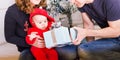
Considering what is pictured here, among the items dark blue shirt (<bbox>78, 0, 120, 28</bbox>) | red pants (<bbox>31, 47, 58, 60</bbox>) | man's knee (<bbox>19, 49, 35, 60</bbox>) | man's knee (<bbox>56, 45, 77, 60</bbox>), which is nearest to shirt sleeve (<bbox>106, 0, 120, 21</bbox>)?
dark blue shirt (<bbox>78, 0, 120, 28</bbox>)

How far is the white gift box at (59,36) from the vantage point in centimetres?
148

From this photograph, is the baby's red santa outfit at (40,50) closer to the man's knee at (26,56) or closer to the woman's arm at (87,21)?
the man's knee at (26,56)

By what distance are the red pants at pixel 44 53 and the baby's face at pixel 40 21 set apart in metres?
0.14

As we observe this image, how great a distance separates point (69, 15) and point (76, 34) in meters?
0.87

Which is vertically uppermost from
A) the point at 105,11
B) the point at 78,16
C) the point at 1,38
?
the point at 105,11

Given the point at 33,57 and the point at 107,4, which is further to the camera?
the point at 33,57

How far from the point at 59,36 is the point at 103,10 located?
0.31m

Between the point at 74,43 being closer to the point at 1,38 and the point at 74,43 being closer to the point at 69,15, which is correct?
the point at 69,15

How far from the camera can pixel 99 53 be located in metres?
1.47

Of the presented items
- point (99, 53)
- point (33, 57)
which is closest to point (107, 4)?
point (99, 53)

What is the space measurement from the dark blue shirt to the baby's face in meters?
0.27

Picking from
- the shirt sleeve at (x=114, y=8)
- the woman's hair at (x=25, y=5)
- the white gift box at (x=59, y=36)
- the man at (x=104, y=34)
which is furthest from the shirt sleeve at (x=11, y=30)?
the shirt sleeve at (x=114, y=8)

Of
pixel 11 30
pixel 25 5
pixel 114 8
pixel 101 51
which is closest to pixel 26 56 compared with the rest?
pixel 11 30

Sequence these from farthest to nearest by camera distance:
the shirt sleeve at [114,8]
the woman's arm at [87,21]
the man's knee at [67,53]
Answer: the woman's arm at [87,21], the man's knee at [67,53], the shirt sleeve at [114,8]
